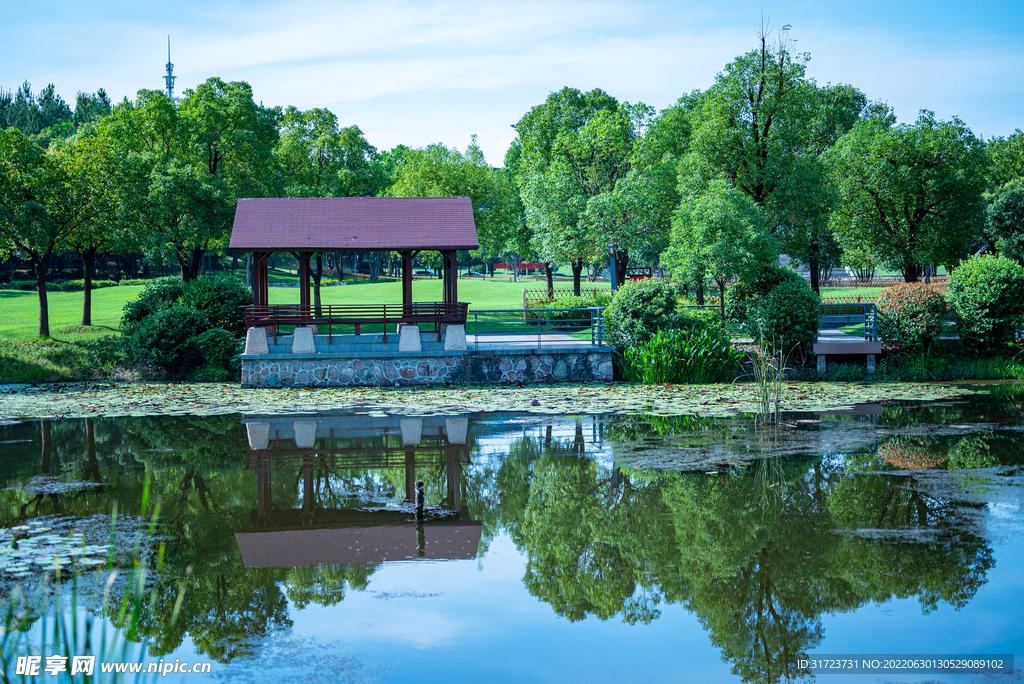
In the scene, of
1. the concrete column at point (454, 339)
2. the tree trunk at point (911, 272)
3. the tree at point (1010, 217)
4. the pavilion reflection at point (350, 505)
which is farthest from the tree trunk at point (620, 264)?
the pavilion reflection at point (350, 505)

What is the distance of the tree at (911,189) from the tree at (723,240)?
48.5ft

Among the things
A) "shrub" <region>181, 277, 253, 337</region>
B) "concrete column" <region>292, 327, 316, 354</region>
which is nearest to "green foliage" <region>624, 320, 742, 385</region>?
"concrete column" <region>292, 327, 316, 354</region>

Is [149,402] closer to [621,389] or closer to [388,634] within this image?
[621,389]

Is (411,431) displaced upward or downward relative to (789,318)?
downward

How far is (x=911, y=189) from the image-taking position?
38062 mm

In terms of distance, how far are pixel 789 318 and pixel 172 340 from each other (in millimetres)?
17736

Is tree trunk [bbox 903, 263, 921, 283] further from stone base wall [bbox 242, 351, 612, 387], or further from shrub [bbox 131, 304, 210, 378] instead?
shrub [bbox 131, 304, 210, 378]

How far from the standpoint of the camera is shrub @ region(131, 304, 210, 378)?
954 inches

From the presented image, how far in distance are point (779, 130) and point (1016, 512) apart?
69.5 feet

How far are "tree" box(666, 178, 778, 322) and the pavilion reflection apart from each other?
11320mm

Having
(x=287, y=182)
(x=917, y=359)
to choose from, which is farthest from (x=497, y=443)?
(x=287, y=182)

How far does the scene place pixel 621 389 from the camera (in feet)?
72.3

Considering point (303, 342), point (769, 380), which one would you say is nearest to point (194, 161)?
point (303, 342)

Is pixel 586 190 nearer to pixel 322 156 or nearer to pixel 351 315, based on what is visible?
pixel 322 156
